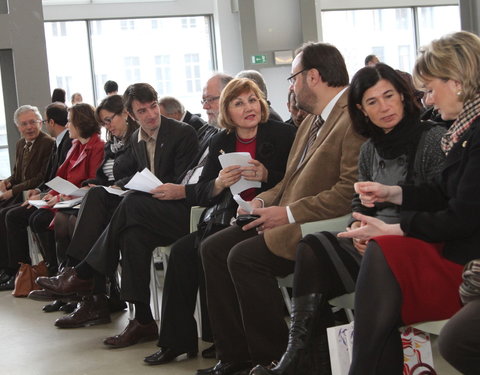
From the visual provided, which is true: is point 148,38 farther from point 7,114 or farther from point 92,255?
point 92,255

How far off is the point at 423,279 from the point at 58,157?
4.90 metres

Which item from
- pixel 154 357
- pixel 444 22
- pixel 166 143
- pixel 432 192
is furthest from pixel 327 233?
pixel 444 22

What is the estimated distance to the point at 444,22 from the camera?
42.1 ft

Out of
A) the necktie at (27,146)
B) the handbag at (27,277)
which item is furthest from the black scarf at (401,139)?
the necktie at (27,146)

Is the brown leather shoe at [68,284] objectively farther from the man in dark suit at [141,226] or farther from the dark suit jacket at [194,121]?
the dark suit jacket at [194,121]

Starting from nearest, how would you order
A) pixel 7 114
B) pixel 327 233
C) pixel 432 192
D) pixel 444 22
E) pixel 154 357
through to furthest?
pixel 432 192 < pixel 327 233 < pixel 154 357 < pixel 7 114 < pixel 444 22

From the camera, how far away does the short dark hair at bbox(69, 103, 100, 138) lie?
581cm

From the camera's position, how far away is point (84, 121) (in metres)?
5.82

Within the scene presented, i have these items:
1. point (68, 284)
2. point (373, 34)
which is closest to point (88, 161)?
point (68, 284)

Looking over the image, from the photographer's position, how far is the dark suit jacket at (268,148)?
3.69 metres

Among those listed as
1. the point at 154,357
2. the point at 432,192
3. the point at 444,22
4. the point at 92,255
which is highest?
the point at 444,22

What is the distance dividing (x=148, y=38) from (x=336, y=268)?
965cm

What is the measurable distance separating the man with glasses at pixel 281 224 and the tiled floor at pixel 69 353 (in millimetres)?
382

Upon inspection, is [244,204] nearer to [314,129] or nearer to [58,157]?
[314,129]
